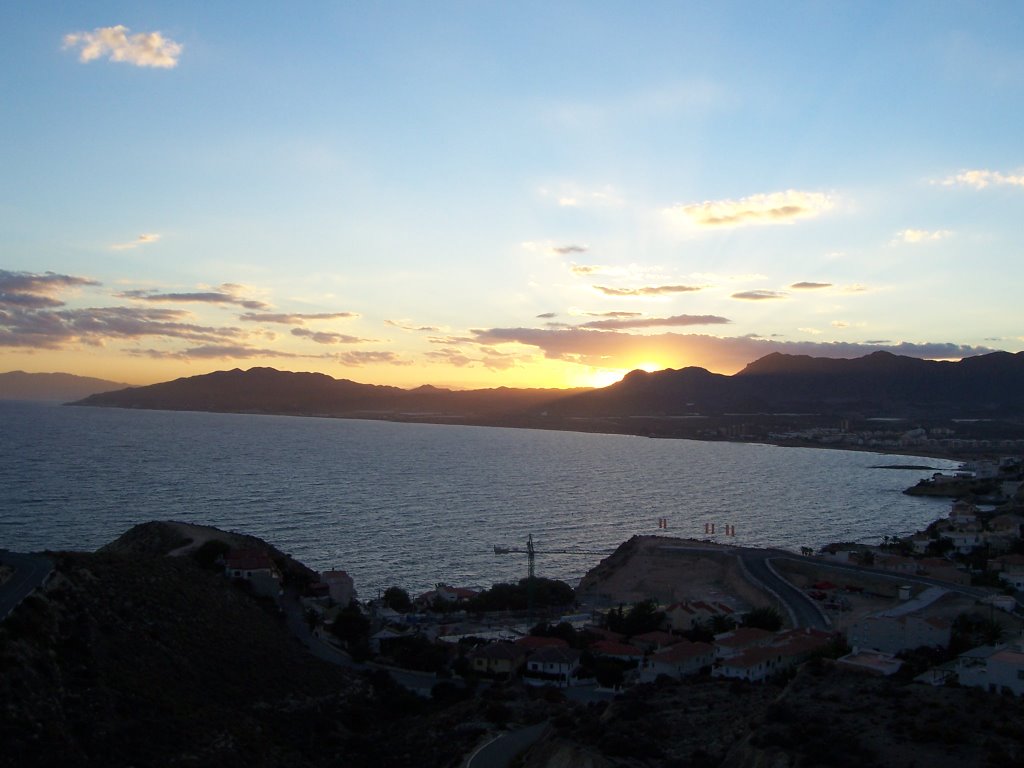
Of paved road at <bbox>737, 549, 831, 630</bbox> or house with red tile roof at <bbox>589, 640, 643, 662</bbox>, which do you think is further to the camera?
paved road at <bbox>737, 549, 831, 630</bbox>

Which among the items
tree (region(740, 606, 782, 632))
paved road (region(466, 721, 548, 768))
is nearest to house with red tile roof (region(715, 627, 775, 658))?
tree (region(740, 606, 782, 632))

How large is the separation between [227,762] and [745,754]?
9071 millimetres

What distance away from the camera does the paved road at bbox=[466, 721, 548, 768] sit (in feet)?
55.3

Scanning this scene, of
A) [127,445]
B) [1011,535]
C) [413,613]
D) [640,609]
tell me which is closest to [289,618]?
[413,613]

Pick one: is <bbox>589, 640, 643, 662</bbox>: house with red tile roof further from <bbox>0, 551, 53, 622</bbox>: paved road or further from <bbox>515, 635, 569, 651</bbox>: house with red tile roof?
<bbox>0, 551, 53, 622</bbox>: paved road

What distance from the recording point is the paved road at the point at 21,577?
1914 centimetres

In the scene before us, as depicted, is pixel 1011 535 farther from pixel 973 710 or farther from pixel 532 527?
pixel 973 710

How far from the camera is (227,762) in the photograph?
16531 millimetres

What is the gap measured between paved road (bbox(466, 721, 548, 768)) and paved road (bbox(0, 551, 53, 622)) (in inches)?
378

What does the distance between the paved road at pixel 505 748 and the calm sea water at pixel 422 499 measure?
23.3 meters

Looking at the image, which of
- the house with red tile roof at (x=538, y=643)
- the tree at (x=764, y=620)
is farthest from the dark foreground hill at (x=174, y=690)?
the tree at (x=764, y=620)

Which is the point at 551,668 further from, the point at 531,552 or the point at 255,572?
the point at 531,552

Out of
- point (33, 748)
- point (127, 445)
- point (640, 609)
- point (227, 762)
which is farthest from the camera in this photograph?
point (127, 445)

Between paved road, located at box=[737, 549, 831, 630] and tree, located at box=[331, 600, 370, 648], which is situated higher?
tree, located at box=[331, 600, 370, 648]
